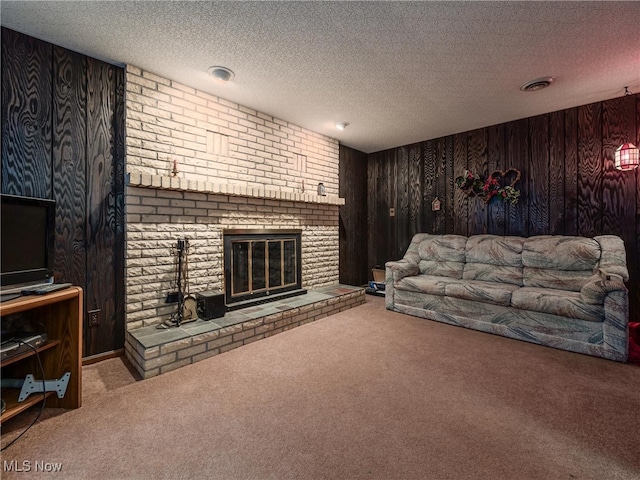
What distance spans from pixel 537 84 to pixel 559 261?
182 cm

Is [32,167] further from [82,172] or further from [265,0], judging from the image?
[265,0]

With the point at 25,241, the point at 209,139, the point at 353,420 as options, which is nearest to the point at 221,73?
the point at 209,139

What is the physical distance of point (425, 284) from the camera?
11.4 feet

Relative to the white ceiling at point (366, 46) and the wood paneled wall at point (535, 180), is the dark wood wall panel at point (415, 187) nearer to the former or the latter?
the wood paneled wall at point (535, 180)

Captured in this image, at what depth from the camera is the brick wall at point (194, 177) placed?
251 centimetres

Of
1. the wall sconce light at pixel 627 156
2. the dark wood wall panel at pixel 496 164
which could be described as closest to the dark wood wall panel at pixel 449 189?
the dark wood wall panel at pixel 496 164

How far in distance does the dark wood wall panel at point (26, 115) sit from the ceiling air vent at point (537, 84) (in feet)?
13.4

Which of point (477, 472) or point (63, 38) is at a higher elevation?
point (63, 38)

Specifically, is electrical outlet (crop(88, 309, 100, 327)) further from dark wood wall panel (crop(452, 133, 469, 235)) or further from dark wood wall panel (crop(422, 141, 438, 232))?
dark wood wall panel (crop(452, 133, 469, 235))

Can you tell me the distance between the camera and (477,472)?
4.18ft

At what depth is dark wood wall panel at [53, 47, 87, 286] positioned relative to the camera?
221cm

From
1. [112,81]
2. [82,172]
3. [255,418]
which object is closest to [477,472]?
[255,418]

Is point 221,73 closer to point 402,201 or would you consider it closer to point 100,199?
point 100,199

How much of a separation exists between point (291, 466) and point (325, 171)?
3667 mm
